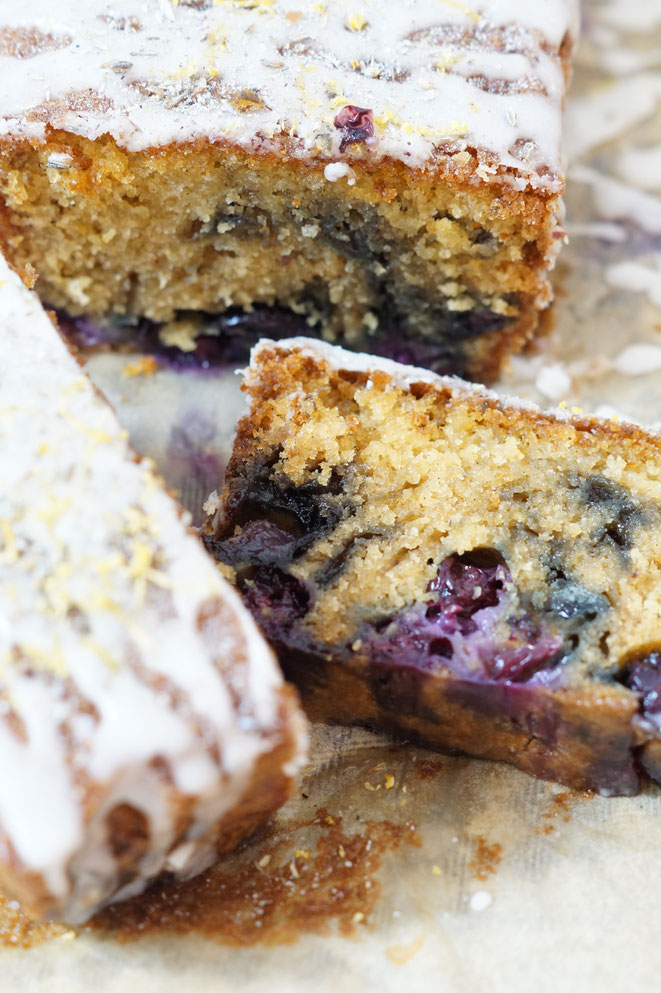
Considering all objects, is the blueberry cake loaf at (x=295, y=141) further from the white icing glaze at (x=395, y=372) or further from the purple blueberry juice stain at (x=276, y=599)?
the purple blueberry juice stain at (x=276, y=599)

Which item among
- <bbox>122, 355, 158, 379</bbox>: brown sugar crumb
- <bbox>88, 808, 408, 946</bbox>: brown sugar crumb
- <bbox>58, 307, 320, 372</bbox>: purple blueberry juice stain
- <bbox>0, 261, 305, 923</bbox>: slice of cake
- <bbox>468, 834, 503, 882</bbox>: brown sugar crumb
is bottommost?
<bbox>88, 808, 408, 946</bbox>: brown sugar crumb

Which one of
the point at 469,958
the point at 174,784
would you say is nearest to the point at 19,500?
the point at 174,784

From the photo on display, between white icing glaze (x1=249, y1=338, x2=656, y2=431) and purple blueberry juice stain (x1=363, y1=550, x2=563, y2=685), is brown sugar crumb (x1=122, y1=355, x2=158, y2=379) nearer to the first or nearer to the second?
white icing glaze (x1=249, y1=338, x2=656, y2=431)

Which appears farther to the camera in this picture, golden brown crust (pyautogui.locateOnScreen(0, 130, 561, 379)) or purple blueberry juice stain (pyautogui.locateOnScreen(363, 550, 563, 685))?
golden brown crust (pyautogui.locateOnScreen(0, 130, 561, 379))

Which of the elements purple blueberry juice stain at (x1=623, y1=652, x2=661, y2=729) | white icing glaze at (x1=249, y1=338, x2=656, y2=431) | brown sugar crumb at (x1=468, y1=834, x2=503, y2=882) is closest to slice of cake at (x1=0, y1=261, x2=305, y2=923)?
brown sugar crumb at (x1=468, y1=834, x2=503, y2=882)

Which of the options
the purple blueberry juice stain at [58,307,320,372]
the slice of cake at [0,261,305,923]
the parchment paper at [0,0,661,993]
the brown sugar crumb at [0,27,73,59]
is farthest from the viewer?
the purple blueberry juice stain at [58,307,320,372]

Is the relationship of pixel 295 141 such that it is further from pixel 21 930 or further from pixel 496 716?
pixel 21 930

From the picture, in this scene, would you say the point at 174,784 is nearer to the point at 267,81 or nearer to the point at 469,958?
the point at 469,958

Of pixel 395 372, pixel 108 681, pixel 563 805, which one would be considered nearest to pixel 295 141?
pixel 395 372
